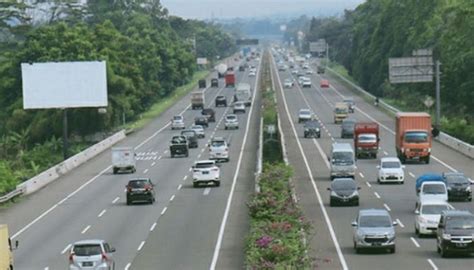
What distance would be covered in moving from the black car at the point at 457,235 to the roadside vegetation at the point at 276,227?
4481mm

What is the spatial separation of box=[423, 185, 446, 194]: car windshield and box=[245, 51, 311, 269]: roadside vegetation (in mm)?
5537

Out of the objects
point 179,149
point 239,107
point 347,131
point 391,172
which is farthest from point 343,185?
point 239,107

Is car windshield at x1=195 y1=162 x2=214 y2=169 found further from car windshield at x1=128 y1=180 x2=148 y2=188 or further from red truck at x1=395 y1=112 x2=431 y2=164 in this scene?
red truck at x1=395 y1=112 x2=431 y2=164

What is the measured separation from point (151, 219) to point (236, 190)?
12.0 metres

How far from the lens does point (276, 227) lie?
41.2 meters

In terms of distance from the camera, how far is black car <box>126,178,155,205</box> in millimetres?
62375

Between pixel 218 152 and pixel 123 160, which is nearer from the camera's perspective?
pixel 123 160

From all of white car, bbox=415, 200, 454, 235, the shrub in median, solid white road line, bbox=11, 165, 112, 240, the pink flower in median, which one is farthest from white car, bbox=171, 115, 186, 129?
the pink flower in median

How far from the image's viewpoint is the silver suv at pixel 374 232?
42.6 m

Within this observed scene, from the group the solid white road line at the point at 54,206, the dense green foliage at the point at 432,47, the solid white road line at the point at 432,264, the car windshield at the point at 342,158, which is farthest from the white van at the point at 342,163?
the solid white road line at the point at 432,264

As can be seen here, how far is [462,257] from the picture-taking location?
41.2 meters

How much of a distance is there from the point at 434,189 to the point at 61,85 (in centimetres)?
4648

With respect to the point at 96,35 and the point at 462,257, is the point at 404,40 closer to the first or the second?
the point at 96,35

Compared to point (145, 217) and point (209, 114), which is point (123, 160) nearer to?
point (145, 217)
